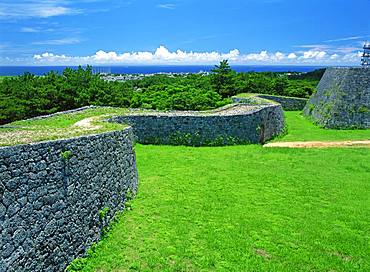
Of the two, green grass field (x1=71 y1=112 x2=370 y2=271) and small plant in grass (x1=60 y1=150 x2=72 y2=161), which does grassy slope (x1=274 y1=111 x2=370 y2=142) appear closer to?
green grass field (x1=71 y1=112 x2=370 y2=271)

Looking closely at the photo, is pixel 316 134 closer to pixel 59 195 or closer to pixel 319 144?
pixel 319 144

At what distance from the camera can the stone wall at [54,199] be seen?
506 cm

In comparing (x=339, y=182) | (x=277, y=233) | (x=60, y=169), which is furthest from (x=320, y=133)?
(x=60, y=169)

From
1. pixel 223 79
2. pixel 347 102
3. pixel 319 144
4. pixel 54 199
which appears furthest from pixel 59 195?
pixel 223 79

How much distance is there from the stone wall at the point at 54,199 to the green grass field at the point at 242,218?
0.50 metres

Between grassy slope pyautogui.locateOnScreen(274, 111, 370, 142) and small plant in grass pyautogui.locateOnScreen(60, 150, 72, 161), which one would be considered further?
grassy slope pyautogui.locateOnScreen(274, 111, 370, 142)

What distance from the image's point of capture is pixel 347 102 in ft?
70.1

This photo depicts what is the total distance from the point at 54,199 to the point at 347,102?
19.5 meters

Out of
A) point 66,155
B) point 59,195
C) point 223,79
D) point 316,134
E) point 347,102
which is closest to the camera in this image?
point 59,195

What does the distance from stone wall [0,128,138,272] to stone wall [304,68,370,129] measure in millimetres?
16519

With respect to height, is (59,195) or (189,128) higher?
(59,195)

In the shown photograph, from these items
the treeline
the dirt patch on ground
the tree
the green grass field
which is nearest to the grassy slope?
the dirt patch on ground

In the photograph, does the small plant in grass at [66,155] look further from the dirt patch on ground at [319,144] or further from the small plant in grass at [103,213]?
the dirt patch on ground at [319,144]

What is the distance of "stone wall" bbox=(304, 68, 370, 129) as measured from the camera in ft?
68.0
